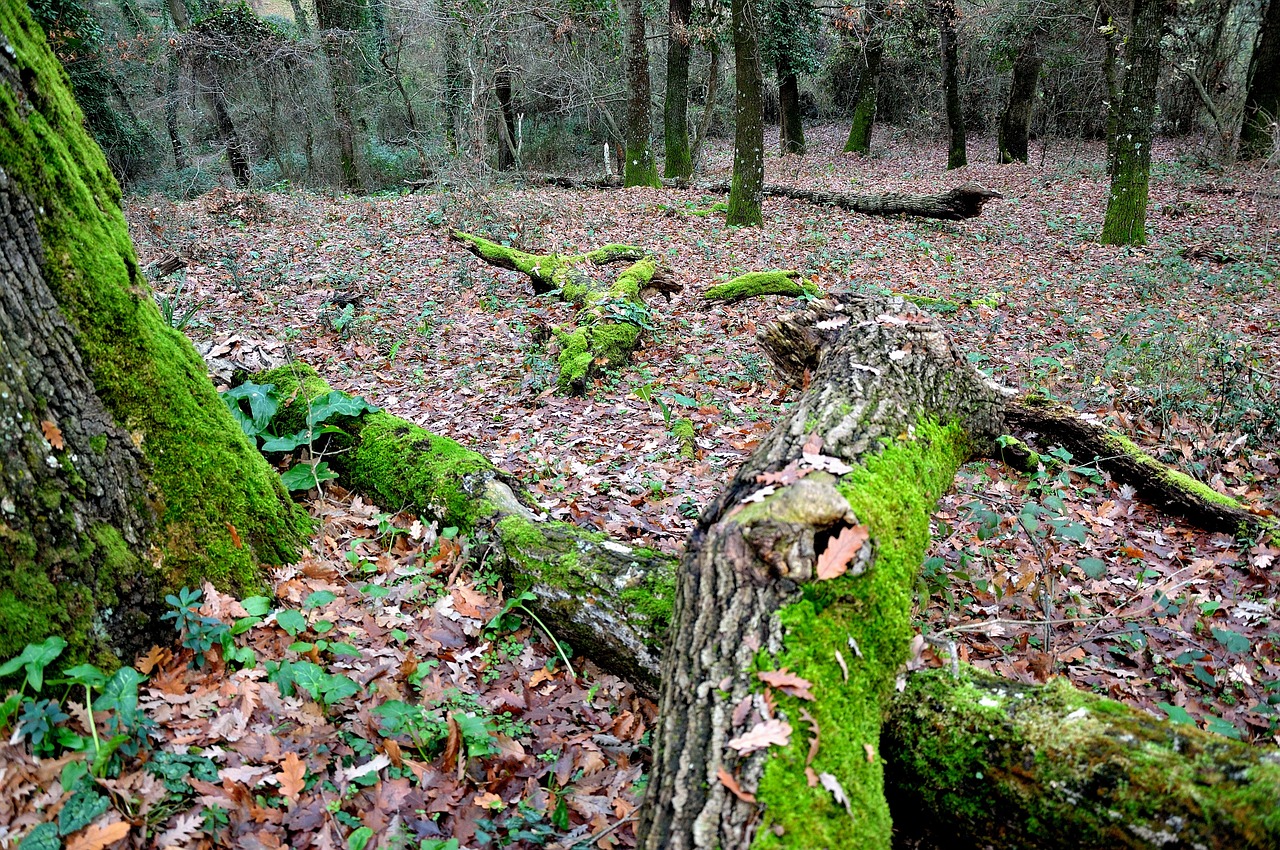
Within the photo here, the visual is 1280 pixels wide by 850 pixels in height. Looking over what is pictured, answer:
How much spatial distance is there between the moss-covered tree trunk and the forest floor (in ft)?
1.08

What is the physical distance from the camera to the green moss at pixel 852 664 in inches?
72.9

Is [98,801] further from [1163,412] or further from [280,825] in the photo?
[1163,412]

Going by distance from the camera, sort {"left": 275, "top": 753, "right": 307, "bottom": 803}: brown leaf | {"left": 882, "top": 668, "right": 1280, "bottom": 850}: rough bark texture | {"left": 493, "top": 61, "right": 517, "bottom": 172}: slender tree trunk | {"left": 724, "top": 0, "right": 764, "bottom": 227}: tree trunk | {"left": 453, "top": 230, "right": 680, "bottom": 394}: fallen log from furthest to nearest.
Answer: {"left": 493, "top": 61, "right": 517, "bottom": 172}: slender tree trunk
{"left": 724, "top": 0, "right": 764, "bottom": 227}: tree trunk
{"left": 453, "top": 230, "right": 680, "bottom": 394}: fallen log
{"left": 275, "top": 753, "right": 307, "bottom": 803}: brown leaf
{"left": 882, "top": 668, "right": 1280, "bottom": 850}: rough bark texture

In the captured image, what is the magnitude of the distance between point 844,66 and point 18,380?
32.9m

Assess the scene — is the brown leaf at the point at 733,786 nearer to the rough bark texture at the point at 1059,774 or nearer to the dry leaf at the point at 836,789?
the dry leaf at the point at 836,789

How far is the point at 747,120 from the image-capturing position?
502 inches

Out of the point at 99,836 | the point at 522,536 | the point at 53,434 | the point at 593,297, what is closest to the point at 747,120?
the point at 593,297

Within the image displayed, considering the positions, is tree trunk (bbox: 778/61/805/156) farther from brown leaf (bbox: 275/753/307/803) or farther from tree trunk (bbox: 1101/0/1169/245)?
brown leaf (bbox: 275/753/307/803)

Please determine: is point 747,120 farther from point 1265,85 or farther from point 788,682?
point 1265,85

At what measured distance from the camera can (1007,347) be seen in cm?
773

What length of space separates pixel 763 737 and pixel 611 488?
294 centimetres

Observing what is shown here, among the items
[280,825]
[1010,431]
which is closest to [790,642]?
[280,825]

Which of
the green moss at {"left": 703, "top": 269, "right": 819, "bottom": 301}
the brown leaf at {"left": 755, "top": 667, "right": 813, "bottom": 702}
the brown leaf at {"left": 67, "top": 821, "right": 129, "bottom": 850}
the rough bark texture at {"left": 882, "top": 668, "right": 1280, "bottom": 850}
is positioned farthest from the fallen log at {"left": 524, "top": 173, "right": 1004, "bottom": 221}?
the brown leaf at {"left": 67, "top": 821, "right": 129, "bottom": 850}

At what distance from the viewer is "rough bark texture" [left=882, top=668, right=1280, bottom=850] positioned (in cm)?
180
